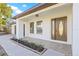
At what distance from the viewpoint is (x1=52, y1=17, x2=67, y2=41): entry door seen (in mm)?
7146

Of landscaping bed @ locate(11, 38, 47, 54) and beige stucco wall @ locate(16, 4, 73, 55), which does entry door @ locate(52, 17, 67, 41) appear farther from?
landscaping bed @ locate(11, 38, 47, 54)

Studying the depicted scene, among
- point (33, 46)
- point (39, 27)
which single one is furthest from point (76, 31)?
point (39, 27)

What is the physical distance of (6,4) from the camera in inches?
201

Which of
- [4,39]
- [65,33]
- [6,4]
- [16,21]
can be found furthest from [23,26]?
[65,33]

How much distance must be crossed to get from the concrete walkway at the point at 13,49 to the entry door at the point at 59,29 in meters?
1.62

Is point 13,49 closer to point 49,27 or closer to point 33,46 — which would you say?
point 33,46

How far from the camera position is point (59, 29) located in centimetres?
789

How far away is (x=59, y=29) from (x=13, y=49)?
2958mm

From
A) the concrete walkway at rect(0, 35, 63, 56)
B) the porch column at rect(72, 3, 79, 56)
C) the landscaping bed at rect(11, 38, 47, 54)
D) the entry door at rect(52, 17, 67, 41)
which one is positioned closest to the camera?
the porch column at rect(72, 3, 79, 56)

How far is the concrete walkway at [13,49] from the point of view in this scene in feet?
17.5

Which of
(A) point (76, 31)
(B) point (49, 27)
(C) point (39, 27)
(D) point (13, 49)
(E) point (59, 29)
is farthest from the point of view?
(B) point (49, 27)

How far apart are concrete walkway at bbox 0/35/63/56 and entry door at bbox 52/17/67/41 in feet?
5.31

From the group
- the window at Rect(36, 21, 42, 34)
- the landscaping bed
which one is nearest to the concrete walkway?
the landscaping bed

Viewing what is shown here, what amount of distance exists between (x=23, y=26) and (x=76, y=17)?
2126 millimetres
